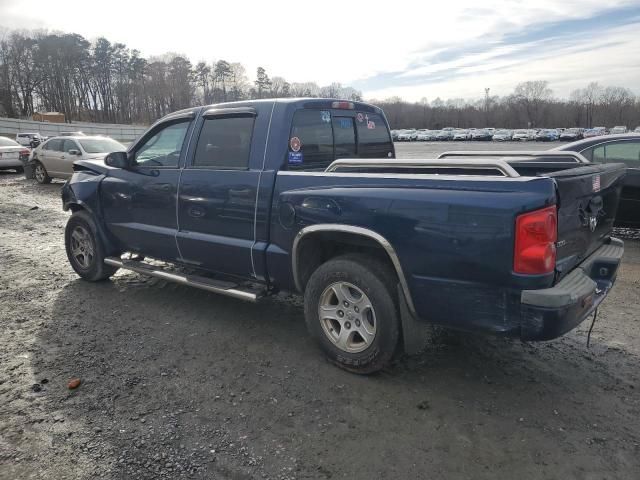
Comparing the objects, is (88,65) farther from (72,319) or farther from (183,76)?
(72,319)

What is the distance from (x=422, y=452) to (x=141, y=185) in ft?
12.5

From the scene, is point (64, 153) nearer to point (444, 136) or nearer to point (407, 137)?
point (407, 137)

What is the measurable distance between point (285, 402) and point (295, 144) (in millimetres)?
2099

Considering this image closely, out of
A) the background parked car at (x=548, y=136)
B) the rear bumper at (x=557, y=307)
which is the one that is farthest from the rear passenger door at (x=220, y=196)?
the background parked car at (x=548, y=136)

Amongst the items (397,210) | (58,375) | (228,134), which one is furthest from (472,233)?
(58,375)

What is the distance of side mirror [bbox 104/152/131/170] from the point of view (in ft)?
17.2

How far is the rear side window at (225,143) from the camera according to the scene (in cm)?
431

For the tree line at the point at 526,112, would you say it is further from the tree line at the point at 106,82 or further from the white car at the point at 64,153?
the white car at the point at 64,153

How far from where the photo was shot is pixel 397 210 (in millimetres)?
3211

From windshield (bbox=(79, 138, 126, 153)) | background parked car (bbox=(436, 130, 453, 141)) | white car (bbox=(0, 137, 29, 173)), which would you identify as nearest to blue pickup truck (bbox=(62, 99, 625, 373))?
windshield (bbox=(79, 138, 126, 153))

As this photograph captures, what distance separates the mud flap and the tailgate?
0.97m

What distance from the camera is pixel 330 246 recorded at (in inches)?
156

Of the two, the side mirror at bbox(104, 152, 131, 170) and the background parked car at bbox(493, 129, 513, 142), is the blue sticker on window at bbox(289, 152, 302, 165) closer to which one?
the side mirror at bbox(104, 152, 131, 170)

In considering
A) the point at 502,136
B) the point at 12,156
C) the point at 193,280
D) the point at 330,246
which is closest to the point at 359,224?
the point at 330,246
